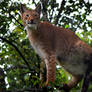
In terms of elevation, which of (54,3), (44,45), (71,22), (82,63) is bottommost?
(82,63)

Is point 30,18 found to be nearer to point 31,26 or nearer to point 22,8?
point 31,26

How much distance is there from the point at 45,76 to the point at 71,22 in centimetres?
288

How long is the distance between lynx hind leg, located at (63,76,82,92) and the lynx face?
7.45 feet

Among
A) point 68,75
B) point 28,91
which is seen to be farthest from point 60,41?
point 28,91

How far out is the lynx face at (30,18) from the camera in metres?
7.26

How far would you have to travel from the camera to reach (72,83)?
265 inches

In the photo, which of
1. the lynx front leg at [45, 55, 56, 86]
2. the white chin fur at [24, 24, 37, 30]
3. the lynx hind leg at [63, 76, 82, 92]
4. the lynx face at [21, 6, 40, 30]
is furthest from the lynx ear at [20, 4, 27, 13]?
the lynx hind leg at [63, 76, 82, 92]

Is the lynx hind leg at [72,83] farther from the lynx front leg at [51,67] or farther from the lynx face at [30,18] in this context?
the lynx face at [30,18]

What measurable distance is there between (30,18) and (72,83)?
260cm

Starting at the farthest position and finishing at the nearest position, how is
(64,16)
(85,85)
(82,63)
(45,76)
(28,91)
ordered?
(64,16) < (45,76) < (82,63) < (28,91) < (85,85)

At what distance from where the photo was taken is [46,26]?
7.93 meters

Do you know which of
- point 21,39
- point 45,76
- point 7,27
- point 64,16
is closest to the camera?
point 45,76

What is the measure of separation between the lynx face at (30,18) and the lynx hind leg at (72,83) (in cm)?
227

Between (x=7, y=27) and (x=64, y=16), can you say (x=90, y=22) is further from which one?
(x=7, y=27)
